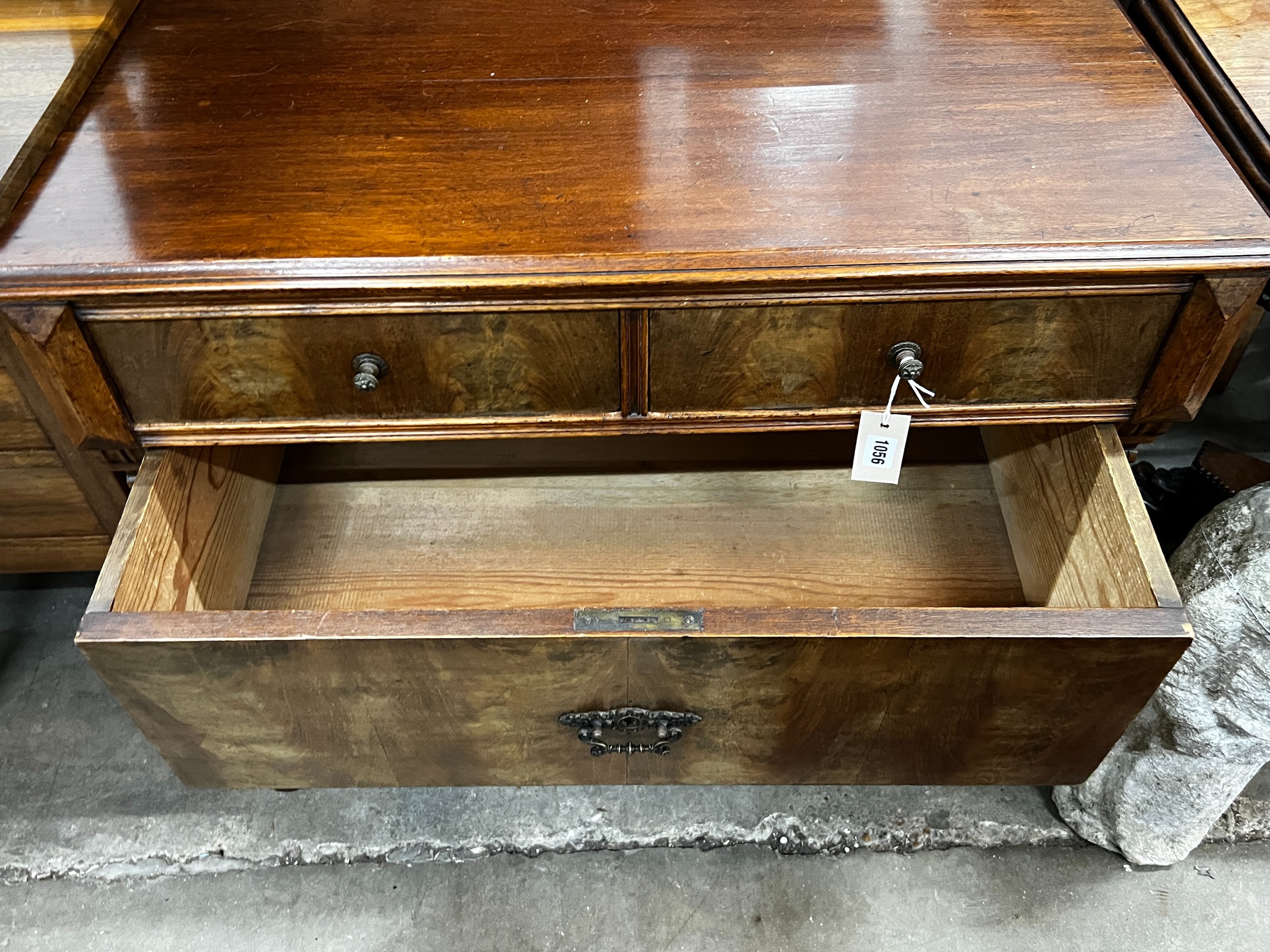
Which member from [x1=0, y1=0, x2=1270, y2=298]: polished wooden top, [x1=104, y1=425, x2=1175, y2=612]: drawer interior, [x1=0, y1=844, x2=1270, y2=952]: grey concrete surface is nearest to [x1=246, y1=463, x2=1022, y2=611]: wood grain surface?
[x1=104, y1=425, x2=1175, y2=612]: drawer interior

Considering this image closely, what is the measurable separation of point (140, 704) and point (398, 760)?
0.72 feet

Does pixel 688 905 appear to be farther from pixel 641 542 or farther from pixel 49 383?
pixel 49 383

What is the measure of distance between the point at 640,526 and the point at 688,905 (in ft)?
1.29

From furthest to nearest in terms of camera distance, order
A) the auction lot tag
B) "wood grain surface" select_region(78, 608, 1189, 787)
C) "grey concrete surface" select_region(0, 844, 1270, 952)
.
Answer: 1. "grey concrete surface" select_region(0, 844, 1270, 952)
2. the auction lot tag
3. "wood grain surface" select_region(78, 608, 1189, 787)

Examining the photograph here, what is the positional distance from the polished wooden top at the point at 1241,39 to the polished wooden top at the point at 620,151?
0.28ft

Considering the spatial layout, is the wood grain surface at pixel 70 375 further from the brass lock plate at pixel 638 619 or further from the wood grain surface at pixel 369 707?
the brass lock plate at pixel 638 619

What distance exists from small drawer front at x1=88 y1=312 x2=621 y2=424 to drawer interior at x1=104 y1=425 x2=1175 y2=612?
0.37ft

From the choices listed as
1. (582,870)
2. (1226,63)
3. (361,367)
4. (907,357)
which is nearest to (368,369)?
(361,367)

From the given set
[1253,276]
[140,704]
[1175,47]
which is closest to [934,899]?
[1253,276]

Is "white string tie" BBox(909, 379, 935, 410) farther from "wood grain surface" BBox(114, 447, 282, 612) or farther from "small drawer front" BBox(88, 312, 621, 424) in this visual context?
"wood grain surface" BBox(114, 447, 282, 612)

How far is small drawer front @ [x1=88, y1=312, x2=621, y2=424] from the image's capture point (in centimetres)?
84

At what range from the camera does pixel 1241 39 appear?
1.02 metres

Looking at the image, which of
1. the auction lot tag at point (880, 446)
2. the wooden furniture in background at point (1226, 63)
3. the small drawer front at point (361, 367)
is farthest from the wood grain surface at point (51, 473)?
the wooden furniture in background at point (1226, 63)

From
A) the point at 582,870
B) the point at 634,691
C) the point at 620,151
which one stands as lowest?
the point at 582,870
